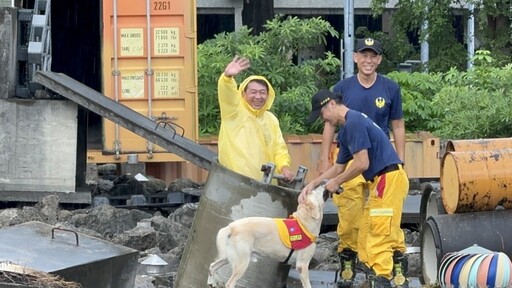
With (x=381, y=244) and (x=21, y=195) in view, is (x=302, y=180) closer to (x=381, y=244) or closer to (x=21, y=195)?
(x=381, y=244)

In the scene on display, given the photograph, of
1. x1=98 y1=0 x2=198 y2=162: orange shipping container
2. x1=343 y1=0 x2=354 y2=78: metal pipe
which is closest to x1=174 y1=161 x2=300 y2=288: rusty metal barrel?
x1=98 y1=0 x2=198 y2=162: orange shipping container

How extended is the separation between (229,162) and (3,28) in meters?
5.57

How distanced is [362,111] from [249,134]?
87cm

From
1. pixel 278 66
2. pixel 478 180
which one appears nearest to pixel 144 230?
pixel 478 180

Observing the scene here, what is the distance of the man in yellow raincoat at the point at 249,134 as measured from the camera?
28.4ft

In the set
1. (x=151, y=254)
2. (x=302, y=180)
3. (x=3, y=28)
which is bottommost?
(x=151, y=254)

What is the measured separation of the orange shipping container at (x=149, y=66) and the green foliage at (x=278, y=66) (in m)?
1.33

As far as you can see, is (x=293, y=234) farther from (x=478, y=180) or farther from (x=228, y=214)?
(x=478, y=180)

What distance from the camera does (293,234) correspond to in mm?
7832

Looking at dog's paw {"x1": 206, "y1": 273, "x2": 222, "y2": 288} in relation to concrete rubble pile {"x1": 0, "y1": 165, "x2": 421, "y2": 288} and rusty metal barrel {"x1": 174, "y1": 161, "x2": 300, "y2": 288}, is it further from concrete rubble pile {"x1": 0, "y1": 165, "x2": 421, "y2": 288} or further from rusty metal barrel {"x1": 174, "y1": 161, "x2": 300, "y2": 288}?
concrete rubble pile {"x1": 0, "y1": 165, "x2": 421, "y2": 288}

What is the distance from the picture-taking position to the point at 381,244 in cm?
824

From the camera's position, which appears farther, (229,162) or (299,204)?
(229,162)

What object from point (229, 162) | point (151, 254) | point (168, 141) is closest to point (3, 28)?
point (168, 141)

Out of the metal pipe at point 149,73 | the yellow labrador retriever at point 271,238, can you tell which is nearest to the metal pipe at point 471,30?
the metal pipe at point 149,73
